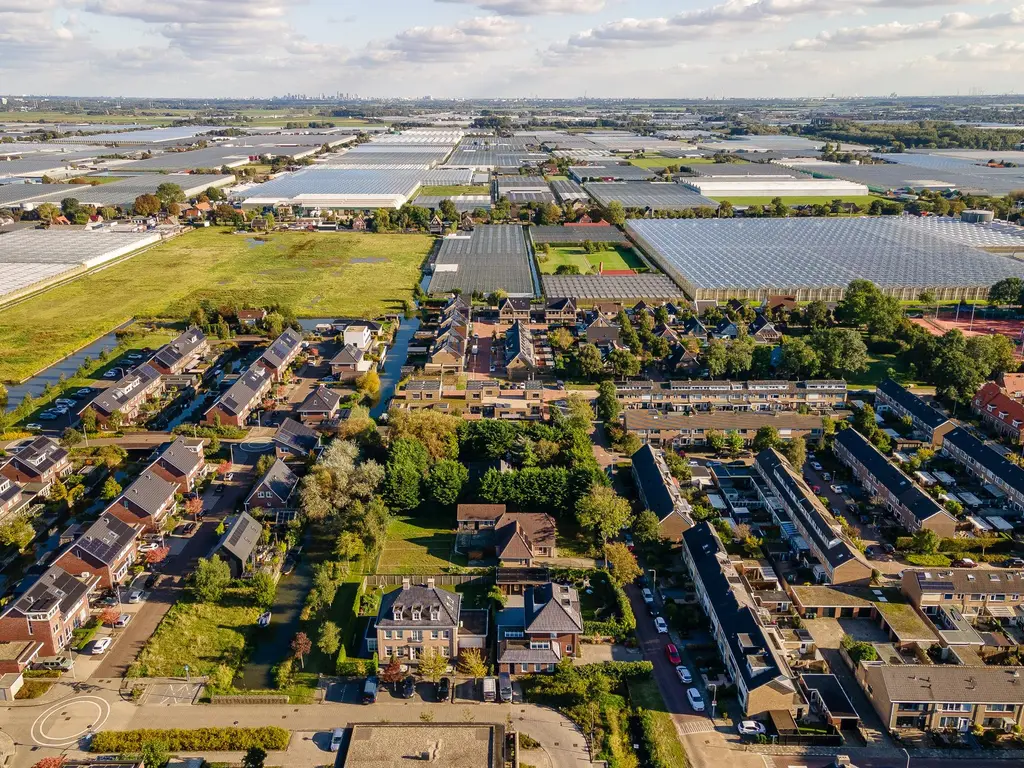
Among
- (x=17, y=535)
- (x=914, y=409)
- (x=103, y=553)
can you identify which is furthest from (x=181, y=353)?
(x=914, y=409)

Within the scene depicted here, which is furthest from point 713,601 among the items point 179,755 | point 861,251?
point 861,251

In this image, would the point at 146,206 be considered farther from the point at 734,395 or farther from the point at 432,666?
the point at 432,666

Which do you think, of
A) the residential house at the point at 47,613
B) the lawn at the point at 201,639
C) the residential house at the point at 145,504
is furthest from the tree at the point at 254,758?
the residential house at the point at 145,504

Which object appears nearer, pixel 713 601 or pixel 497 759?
pixel 497 759

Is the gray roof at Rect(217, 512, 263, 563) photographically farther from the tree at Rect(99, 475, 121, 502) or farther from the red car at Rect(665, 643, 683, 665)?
the red car at Rect(665, 643, 683, 665)

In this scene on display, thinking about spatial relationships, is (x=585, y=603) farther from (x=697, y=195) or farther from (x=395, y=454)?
→ (x=697, y=195)

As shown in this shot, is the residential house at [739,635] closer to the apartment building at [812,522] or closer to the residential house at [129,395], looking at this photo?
the apartment building at [812,522]
